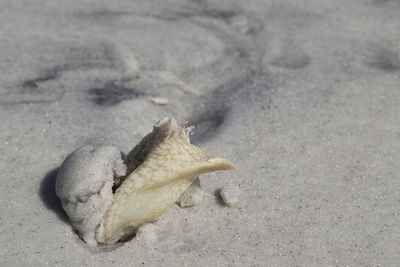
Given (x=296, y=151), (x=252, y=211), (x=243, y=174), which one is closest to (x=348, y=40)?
(x=296, y=151)

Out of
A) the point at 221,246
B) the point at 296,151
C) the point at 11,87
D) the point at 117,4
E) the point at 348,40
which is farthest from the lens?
the point at 117,4

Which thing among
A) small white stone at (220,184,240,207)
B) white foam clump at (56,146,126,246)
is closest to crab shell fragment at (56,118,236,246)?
white foam clump at (56,146,126,246)

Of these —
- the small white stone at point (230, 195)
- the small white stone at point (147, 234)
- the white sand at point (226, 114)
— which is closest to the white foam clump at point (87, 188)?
the white sand at point (226, 114)

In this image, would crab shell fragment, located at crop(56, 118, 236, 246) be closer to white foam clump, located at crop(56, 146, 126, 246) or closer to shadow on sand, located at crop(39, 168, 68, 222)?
white foam clump, located at crop(56, 146, 126, 246)

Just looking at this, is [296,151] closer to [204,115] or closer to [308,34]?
[204,115]

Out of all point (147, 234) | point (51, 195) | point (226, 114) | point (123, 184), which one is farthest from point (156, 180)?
point (226, 114)

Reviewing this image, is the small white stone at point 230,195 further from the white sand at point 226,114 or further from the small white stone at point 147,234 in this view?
the small white stone at point 147,234
